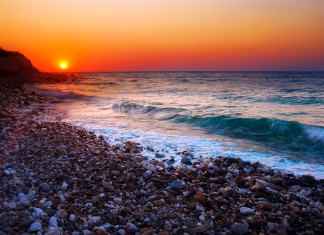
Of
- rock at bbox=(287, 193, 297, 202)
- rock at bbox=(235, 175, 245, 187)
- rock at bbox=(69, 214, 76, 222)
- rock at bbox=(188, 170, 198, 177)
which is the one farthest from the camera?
rock at bbox=(188, 170, 198, 177)

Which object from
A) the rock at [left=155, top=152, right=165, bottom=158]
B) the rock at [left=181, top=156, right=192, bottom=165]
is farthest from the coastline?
the rock at [left=155, top=152, right=165, bottom=158]

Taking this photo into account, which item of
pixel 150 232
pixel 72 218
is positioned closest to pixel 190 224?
pixel 150 232

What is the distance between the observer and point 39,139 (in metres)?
5.27

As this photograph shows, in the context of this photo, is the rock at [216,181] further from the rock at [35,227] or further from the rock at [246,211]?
the rock at [35,227]

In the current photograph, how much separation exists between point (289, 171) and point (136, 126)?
5627 millimetres

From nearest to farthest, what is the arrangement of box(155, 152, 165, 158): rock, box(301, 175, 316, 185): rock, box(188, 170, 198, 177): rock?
box(301, 175, 316, 185): rock → box(188, 170, 198, 177): rock → box(155, 152, 165, 158): rock

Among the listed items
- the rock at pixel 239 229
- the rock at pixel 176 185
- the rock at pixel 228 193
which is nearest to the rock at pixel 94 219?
the rock at pixel 176 185

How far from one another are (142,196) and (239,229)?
141 centimetres

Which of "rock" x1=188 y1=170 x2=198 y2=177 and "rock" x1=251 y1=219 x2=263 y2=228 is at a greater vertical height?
"rock" x1=188 y1=170 x2=198 y2=177

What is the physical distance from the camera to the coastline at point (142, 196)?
248 cm

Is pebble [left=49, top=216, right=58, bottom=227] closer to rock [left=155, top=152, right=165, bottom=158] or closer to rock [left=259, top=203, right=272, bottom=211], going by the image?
rock [left=259, top=203, right=272, bottom=211]

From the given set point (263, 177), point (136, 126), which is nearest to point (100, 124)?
point (136, 126)

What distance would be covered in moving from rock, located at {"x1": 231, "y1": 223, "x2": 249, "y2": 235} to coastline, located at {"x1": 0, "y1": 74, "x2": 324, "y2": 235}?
11 mm

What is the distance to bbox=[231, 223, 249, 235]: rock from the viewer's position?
244 cm
